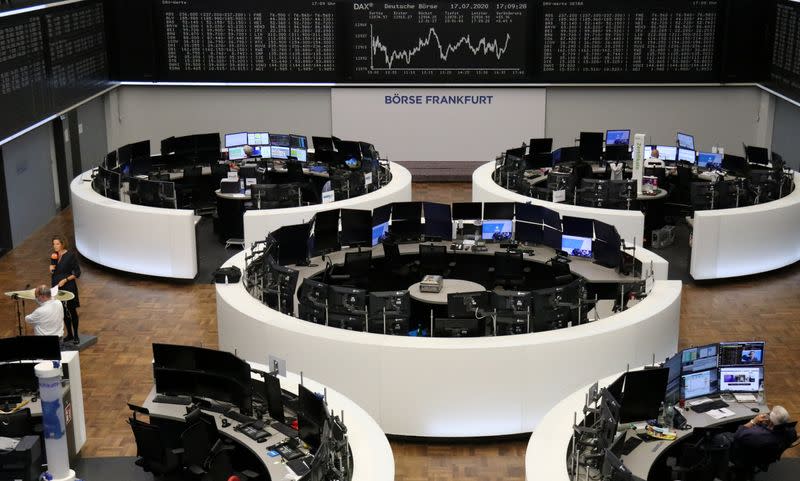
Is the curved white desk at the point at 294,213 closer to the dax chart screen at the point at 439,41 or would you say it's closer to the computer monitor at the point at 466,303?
the computer monitor at the point at 466,303

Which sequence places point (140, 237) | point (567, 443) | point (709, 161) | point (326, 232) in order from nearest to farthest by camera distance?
point (567, 443) → point (326, 232) → point (140, 237) → point (709, 161)

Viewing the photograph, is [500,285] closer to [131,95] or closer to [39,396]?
[39,396]

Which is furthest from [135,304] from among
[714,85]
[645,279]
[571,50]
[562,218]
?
[714,85]

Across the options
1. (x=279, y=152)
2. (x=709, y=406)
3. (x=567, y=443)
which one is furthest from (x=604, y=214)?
(x=567, y=443)

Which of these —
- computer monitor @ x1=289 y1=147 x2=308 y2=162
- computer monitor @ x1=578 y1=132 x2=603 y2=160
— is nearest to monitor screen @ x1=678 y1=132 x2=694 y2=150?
computer monitor @ x1=578 y1=132 x2=603 y2=160

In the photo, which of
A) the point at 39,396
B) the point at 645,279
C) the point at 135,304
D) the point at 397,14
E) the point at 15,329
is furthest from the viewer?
the point at 397,14

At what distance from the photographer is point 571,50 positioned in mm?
19078

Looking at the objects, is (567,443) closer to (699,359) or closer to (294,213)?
(699,359)

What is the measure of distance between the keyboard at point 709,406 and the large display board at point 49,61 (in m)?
10.1

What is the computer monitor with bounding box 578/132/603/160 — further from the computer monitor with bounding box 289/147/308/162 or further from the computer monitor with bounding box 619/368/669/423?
the computer monitor with bounding box 619/368/669/423

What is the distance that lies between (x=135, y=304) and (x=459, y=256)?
163 inches

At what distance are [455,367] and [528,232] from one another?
12.7 ft

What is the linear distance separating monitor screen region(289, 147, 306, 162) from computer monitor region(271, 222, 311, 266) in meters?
4.95

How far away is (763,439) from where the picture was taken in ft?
28.1
